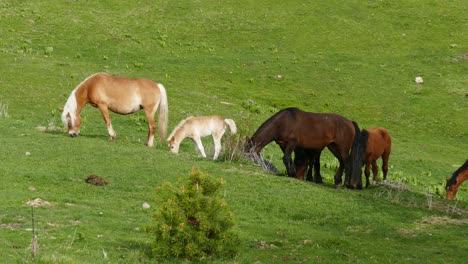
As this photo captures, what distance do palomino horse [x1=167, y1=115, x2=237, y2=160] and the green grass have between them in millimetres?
717

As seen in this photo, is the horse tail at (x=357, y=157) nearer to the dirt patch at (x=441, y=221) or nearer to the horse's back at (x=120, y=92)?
the dirt patch at (x=441, y=221)

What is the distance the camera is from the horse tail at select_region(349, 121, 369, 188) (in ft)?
62.0

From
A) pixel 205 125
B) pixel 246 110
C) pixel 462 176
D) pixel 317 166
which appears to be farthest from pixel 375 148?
pixel 246 110

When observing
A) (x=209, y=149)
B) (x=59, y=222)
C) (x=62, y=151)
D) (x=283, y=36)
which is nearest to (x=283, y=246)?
(x=59, y=222)

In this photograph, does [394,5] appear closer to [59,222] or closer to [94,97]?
[94,97]

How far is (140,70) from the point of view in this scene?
37844 millimetres

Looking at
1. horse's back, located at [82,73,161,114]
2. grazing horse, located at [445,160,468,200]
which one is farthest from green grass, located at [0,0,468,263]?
horse's back, located at [82,73,161,114]

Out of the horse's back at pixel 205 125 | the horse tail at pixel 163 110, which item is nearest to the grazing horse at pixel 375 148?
the horse's back at pixel 205 125

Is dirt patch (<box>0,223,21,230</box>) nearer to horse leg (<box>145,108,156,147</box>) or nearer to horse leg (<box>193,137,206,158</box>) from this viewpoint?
horse leg (<box>145,108,156,147</box>)

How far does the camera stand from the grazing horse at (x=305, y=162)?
62.5 feet

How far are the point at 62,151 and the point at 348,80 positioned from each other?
2329cm

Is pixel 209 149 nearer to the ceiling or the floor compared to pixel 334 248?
nearer to the floor

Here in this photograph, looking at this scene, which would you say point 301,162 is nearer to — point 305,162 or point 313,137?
point 305,162

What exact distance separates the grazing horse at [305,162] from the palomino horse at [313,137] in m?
0.25
